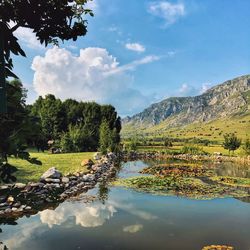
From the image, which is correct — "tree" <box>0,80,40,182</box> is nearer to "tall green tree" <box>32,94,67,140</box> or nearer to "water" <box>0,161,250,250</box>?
"water" <box>0,161,250,250</box>

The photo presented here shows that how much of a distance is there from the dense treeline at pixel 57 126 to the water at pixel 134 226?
5.60 meters

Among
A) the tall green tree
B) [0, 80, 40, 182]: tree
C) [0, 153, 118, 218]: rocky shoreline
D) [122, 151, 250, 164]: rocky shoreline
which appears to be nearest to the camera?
[0, 80, 40, 182]: tree

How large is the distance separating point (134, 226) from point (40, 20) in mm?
17609

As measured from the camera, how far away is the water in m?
18.1

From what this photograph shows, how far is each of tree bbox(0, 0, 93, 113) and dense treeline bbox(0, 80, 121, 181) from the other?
0.68 m

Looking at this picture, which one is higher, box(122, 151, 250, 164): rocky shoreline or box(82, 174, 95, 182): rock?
box(82, 174, 95, 182): rock

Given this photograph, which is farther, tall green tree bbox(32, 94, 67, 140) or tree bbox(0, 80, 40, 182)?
tall green tree bbox(32, 94, 67, 140)

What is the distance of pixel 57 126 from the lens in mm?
76250

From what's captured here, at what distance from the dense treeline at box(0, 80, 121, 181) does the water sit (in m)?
5.60

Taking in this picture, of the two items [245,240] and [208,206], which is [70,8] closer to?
[245,240]

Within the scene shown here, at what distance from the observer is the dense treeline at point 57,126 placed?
5.30m

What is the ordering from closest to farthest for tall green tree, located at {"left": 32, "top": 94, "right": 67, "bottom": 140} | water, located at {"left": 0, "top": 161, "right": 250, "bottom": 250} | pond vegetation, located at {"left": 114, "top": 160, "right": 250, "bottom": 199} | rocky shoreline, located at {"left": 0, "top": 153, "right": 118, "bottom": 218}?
water, located at {"left": 0, "top": 161, "right": 250, "bottom": 250}
rocky shoreline, located at {"left": 0, "top": 153, "right": 118, "bottom": 218}
pond vegetation, located at {"left": 114, "top": 160, "right": 250, "bottom": 199}
tall green tree, located at {"left": 32, "top": 94, "right": 67, "bottom": 140}

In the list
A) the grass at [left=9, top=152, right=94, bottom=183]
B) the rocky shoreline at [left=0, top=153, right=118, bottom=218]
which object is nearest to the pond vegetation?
the rocky shoreline at [left=0, top=153, right=118, bottom=218]

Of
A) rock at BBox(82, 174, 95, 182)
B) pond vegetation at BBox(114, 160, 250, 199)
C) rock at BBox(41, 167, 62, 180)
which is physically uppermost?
rock at BBox(41, 167, 62, 180)
